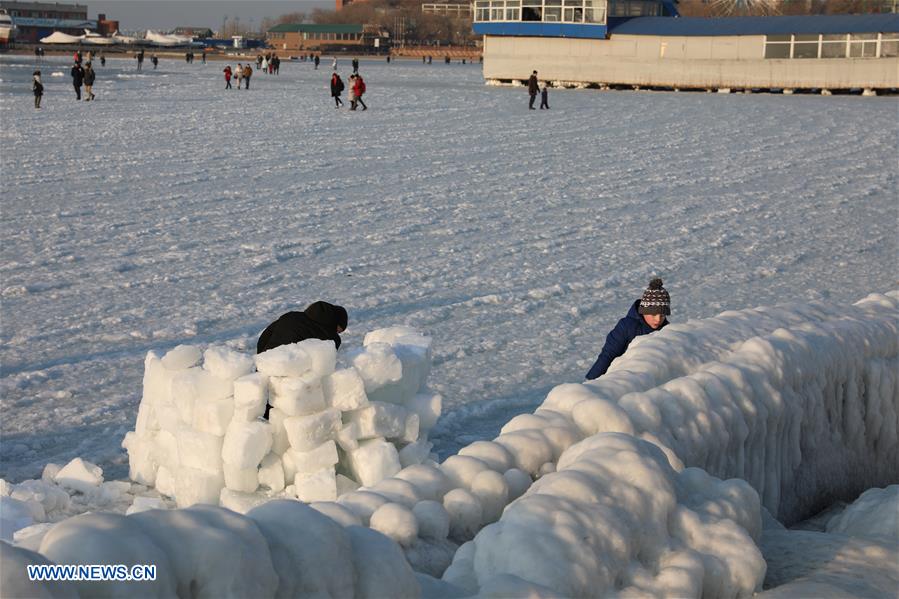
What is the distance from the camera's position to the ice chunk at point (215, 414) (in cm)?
579

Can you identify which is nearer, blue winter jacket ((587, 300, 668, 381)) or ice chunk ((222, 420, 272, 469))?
ice chunk ((222, 420, 272, 469))

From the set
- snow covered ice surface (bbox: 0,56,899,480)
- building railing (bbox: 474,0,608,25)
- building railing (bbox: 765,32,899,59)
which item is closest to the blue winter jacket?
snow covered ice surface (bbox: 0,56,899,480)

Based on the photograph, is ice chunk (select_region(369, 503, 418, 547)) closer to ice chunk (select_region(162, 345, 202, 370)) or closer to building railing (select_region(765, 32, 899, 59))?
ice chunk (select_region(162, 345, 202, 370))

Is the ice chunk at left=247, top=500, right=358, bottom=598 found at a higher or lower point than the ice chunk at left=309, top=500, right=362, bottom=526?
higher

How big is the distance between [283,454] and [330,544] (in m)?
2.69

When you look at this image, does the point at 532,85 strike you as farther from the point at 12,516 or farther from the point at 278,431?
the point at 12,516

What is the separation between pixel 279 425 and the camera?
228 inches

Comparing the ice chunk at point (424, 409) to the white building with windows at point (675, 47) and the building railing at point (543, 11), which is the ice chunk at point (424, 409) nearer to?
the white building with windows at point (675, 47)

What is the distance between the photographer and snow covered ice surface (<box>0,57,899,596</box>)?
12.5 ft

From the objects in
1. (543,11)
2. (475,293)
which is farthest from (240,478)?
(543,11)

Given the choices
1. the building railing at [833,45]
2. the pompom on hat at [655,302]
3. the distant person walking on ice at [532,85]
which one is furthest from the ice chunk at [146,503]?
the building railing at [833,45]

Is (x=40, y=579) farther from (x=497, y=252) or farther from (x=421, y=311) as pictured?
(x=497, y=252)

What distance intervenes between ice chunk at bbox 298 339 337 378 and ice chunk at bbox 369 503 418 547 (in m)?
1.87

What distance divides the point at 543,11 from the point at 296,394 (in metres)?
41.7
